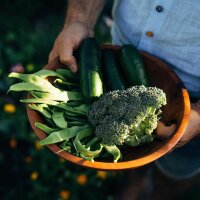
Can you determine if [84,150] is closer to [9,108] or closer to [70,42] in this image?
[70,42]

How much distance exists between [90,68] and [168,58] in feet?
1.37

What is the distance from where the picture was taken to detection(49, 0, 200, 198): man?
6.61ft

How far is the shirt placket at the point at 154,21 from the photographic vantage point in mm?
2043

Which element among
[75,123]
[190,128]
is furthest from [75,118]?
[190,128]

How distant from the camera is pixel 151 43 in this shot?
2.20 metres

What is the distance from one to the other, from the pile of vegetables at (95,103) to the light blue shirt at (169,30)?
131 mm

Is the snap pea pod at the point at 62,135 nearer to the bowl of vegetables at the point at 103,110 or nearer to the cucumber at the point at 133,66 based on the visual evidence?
the bowl of vegetables at the point at 103,110

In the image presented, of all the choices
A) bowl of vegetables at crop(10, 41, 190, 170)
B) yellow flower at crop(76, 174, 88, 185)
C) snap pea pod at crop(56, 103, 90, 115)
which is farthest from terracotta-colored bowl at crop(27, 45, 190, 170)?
yellow flower at crop(76, 174, 88, 185)

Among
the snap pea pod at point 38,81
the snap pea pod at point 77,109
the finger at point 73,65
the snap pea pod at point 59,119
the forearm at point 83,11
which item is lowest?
the snap pea pod at point 59,119

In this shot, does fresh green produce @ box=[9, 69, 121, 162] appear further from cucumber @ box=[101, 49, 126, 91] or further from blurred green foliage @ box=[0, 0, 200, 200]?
blurred green foliage @ box=[0, 0, 200, 200]

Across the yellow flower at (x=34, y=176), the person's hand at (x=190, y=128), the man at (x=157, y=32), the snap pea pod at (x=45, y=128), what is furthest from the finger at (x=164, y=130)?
the yellow flower at (x=34, y=176)

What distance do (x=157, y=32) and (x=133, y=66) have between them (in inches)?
8.5

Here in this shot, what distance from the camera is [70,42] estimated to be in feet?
7.06

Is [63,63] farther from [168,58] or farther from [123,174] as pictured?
[123,174]
